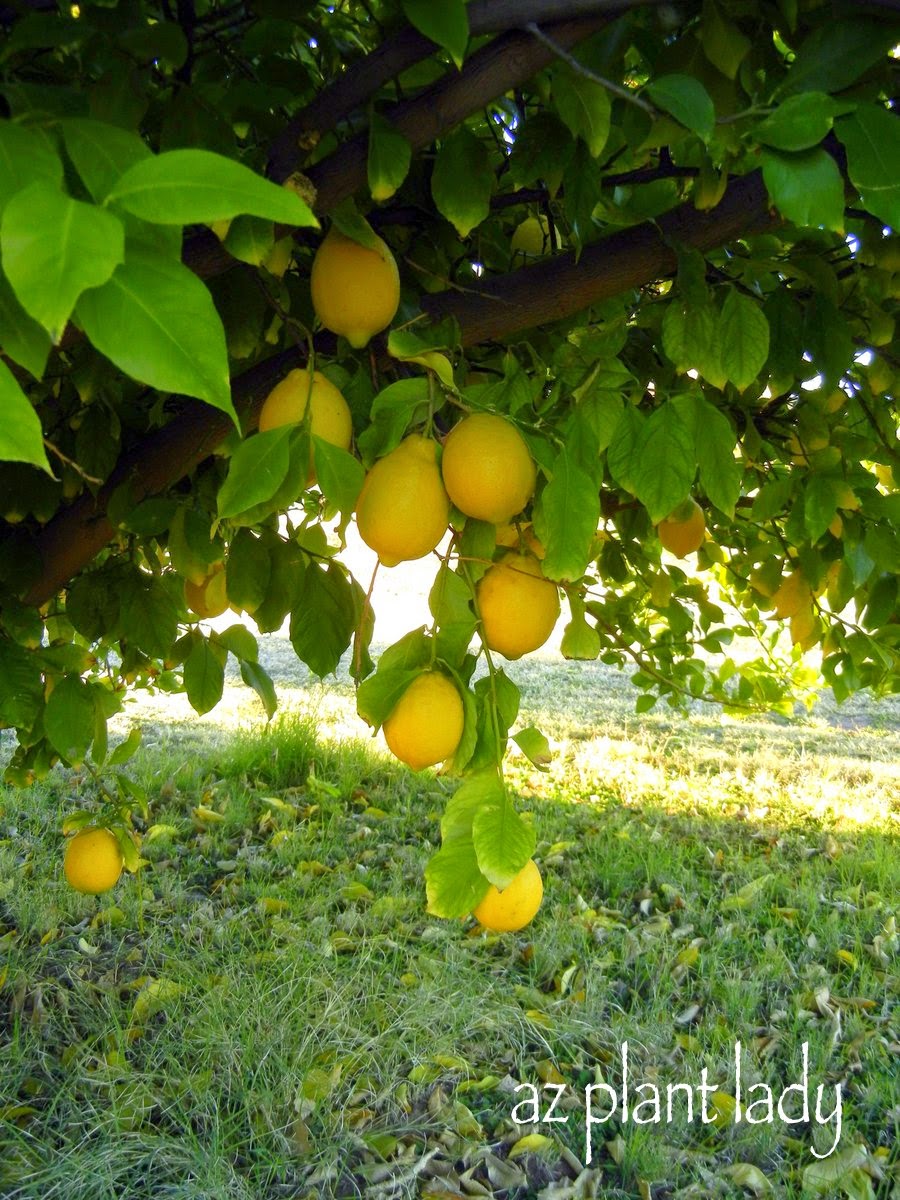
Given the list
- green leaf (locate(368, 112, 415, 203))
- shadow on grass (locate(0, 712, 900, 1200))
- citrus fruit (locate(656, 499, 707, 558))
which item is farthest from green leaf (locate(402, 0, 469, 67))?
shadow on grass (locate(0, 712, 900, 1200))

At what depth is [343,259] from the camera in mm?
677

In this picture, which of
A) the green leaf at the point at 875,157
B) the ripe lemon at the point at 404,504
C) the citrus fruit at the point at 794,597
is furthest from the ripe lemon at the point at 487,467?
the citrus fruit at the point at 794,597

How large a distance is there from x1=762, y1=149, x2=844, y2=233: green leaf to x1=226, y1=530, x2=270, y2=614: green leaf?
2.15ft

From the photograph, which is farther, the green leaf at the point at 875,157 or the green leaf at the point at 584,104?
the green leaf at the point at 584,104

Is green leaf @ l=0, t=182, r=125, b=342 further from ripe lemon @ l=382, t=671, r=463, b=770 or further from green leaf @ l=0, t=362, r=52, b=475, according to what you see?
ripe lemon @ l=382, t=671, r=463, b=770

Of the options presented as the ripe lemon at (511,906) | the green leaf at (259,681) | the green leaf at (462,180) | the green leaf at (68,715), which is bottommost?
the green leaf at (259,681)

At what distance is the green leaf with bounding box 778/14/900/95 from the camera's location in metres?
0.51

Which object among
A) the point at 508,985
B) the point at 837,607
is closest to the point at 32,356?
the point at 837,607

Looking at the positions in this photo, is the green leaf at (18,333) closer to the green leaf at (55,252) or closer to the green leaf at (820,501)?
the green leaf at (55,252)

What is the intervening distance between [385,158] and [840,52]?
0.85ft

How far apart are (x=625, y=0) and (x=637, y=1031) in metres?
2.22

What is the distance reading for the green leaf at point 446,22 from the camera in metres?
0.44

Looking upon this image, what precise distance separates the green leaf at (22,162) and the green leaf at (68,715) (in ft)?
2.99

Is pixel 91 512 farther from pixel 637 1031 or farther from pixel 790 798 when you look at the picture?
pixel 790 798
